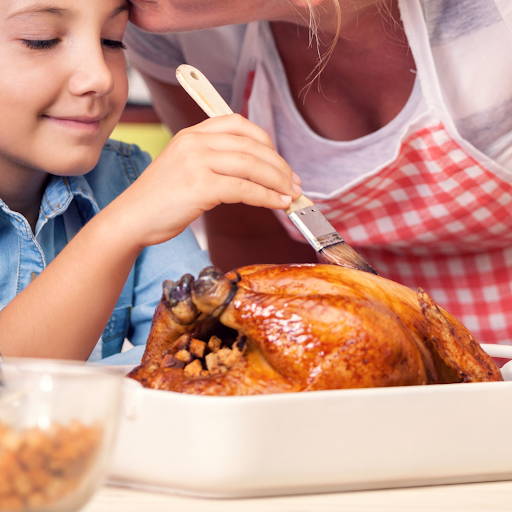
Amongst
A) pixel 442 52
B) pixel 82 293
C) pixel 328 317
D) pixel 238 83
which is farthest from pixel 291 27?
pixel 328 317

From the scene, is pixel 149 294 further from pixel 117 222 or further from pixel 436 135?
pixel 436 135

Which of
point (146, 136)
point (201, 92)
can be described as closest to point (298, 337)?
point (201, 92)

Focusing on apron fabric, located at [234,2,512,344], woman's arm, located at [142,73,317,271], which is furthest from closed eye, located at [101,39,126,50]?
woman's arm, located at [142,73,317,271]

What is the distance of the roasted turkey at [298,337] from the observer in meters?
0.55

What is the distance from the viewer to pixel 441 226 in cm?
121

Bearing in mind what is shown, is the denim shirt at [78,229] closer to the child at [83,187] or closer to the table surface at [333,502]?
the child at [83,187]

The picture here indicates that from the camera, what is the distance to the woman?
1.12 m

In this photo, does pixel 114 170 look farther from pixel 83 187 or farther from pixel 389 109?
pixel 389 109

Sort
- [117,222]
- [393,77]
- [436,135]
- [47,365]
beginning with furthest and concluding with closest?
[393,77] → [436,135] → [117,222] → [47,365]

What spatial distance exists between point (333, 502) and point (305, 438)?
2.0 inches

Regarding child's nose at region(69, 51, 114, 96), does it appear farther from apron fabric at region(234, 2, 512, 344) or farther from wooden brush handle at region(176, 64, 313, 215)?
→ apron fabric at region(234, 2, 512, 344)

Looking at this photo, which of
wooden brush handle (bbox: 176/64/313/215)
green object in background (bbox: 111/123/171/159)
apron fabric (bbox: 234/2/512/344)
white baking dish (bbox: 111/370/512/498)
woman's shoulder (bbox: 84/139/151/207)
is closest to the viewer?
white baking dish (bbox: 111/370/512/498)

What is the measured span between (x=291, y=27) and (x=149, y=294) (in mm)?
486

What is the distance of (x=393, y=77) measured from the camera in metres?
1.27
